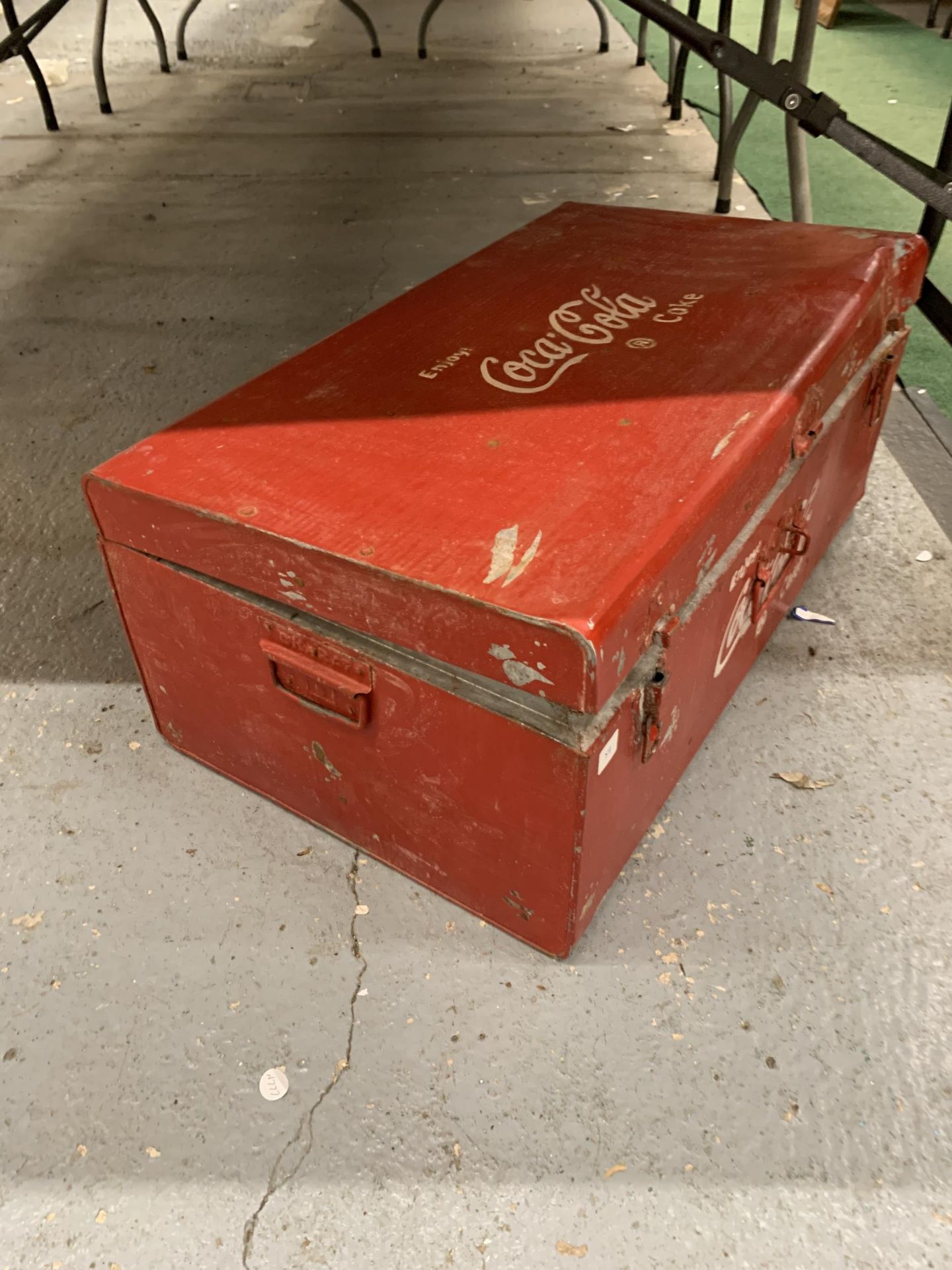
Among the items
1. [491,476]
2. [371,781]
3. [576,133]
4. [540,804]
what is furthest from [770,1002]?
[576,133]

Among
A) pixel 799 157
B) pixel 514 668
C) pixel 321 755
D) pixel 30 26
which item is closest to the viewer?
pixel 514 668

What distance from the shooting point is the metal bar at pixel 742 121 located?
7.54ft

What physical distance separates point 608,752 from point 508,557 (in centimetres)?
20

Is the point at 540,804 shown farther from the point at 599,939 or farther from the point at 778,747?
the point at 778,747

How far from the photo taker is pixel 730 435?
3.08 feet

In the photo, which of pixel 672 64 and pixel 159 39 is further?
pixel 159 39

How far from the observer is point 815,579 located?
1.48 metres

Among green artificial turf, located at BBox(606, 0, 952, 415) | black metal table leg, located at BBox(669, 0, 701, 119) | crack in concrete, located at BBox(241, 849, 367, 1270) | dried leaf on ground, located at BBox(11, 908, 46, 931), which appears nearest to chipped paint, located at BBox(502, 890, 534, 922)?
crack in concrete, located at BBox(241, 849, 367, 1270)

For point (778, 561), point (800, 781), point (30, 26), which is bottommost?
point (800, 781)

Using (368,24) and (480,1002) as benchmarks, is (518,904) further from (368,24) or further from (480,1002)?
(368,24)

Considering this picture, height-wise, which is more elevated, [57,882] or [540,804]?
[540,804]

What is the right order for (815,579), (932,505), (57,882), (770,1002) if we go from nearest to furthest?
(770,1002) → (57,882) → (815,579) → (932,505)

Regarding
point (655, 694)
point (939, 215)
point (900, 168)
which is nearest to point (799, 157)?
point (939, 215)

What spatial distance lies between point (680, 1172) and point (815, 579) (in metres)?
0.93
